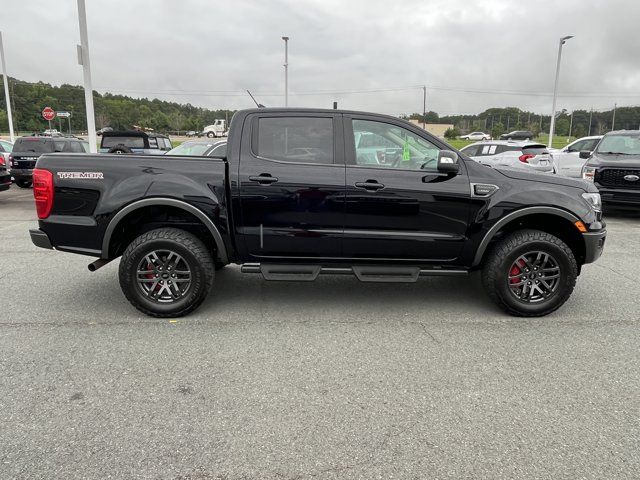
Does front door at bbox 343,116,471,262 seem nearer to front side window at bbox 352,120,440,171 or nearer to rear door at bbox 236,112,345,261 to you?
front side window at bbox 352,120,440,171

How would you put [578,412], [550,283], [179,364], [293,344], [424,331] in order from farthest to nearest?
[550,283], [424,331], [293,344], [179,364], [578,412]

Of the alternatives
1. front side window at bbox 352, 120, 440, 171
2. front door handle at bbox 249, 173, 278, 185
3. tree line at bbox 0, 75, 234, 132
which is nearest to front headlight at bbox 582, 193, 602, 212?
front side window at bbox 352, 120, 440, 171

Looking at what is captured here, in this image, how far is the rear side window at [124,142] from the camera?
1464 cm

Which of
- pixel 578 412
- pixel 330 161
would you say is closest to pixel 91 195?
pixel 330 161

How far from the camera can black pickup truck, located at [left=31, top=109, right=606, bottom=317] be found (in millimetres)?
4133

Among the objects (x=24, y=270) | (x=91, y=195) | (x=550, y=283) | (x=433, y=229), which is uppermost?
(x=91, y=195)

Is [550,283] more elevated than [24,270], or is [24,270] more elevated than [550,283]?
[550,283]

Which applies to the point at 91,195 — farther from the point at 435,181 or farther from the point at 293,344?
the point at 435,181

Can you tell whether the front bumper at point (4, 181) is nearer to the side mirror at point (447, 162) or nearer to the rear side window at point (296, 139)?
the rear side window at point (296, 139)

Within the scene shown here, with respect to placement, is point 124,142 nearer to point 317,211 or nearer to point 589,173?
point 317,211

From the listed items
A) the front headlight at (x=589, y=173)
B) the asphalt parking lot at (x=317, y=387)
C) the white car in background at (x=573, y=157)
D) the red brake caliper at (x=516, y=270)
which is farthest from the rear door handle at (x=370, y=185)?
the white car in background at (x=573, y=157)

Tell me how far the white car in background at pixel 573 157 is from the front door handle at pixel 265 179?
12955mm

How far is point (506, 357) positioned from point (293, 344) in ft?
5.43

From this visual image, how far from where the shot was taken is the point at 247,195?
413cm
